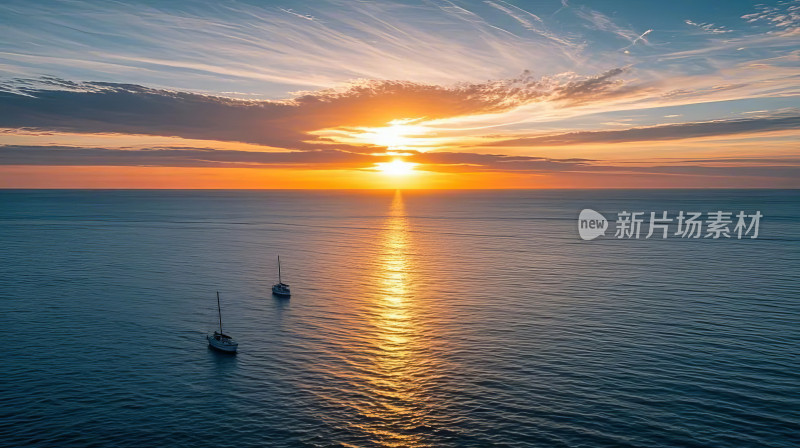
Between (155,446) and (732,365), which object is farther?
(732,365)

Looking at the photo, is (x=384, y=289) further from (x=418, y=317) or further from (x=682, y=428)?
(x=682, y=428)

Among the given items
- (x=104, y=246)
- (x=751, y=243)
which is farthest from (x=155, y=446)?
(x=751, y=243)

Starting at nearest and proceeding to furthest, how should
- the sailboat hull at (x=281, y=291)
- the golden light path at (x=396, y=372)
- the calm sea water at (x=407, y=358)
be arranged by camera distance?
1. the calm sea water at (x=407, y=358)
2. the golden light path at (x=396, y=372)
3. the sailboat hull at (x=281, y=291)

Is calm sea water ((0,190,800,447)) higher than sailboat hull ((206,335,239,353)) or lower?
lower

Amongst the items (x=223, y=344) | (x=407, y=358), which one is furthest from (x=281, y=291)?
(x=407, y=358)

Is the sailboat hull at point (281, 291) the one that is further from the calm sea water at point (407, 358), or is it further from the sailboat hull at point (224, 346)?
the sailboat hull at point (224, 346)

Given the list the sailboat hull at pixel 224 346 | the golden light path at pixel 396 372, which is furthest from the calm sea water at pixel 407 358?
the sailboat hull at pixel 224 346

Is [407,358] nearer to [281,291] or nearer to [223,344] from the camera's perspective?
[223,344]

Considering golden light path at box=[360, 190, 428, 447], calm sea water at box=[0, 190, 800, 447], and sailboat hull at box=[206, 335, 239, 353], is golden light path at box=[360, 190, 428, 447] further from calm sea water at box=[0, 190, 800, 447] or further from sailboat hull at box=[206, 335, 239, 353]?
sailboat hull at box=[206, 335, 239, 353]

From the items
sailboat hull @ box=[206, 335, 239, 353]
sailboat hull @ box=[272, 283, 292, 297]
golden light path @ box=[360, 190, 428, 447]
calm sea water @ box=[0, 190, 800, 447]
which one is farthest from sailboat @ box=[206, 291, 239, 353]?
sailboat hull @ box=[272, 283, 292, 297]
